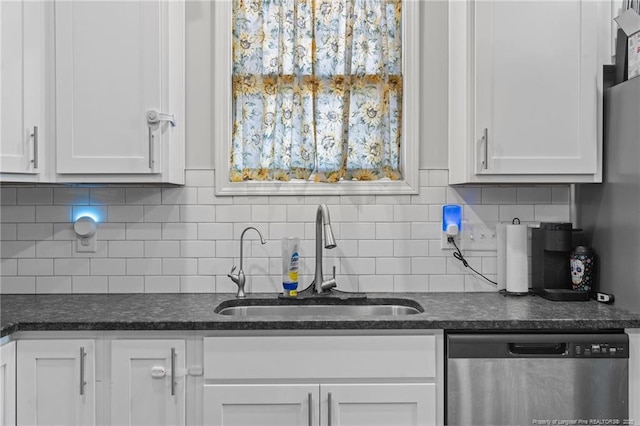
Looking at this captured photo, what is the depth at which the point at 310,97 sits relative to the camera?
2.56m

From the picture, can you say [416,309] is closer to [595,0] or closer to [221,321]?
[221,321]

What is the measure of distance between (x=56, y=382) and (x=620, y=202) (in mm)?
2205

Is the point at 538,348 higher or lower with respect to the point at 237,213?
lower

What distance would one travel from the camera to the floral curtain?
8.32 ft

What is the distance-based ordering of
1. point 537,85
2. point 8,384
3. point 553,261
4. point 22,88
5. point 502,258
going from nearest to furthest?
point 8,384
point 22,88
point 537,85
point 553,261
point 502,258

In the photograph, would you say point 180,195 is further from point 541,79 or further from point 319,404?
point 541,79

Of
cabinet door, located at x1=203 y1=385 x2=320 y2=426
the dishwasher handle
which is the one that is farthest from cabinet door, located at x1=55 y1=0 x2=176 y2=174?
the dishwasher handle

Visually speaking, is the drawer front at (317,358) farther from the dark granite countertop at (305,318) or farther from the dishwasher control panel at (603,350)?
the dishwasher control panel at (603,350)

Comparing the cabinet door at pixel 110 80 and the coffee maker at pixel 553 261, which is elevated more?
the cabinet door at pixel 110 80

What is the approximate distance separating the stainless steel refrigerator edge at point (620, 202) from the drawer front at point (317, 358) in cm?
82

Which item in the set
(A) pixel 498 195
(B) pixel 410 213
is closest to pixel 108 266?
(B) pixel 410 213

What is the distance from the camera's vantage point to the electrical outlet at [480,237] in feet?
8.41

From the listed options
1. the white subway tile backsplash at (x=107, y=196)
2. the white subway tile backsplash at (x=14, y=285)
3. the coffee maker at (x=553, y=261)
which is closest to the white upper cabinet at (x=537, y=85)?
the coffee maker at (x=553, y=261)

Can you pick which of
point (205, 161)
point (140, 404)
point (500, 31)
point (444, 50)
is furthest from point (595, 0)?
point (140, 404)
